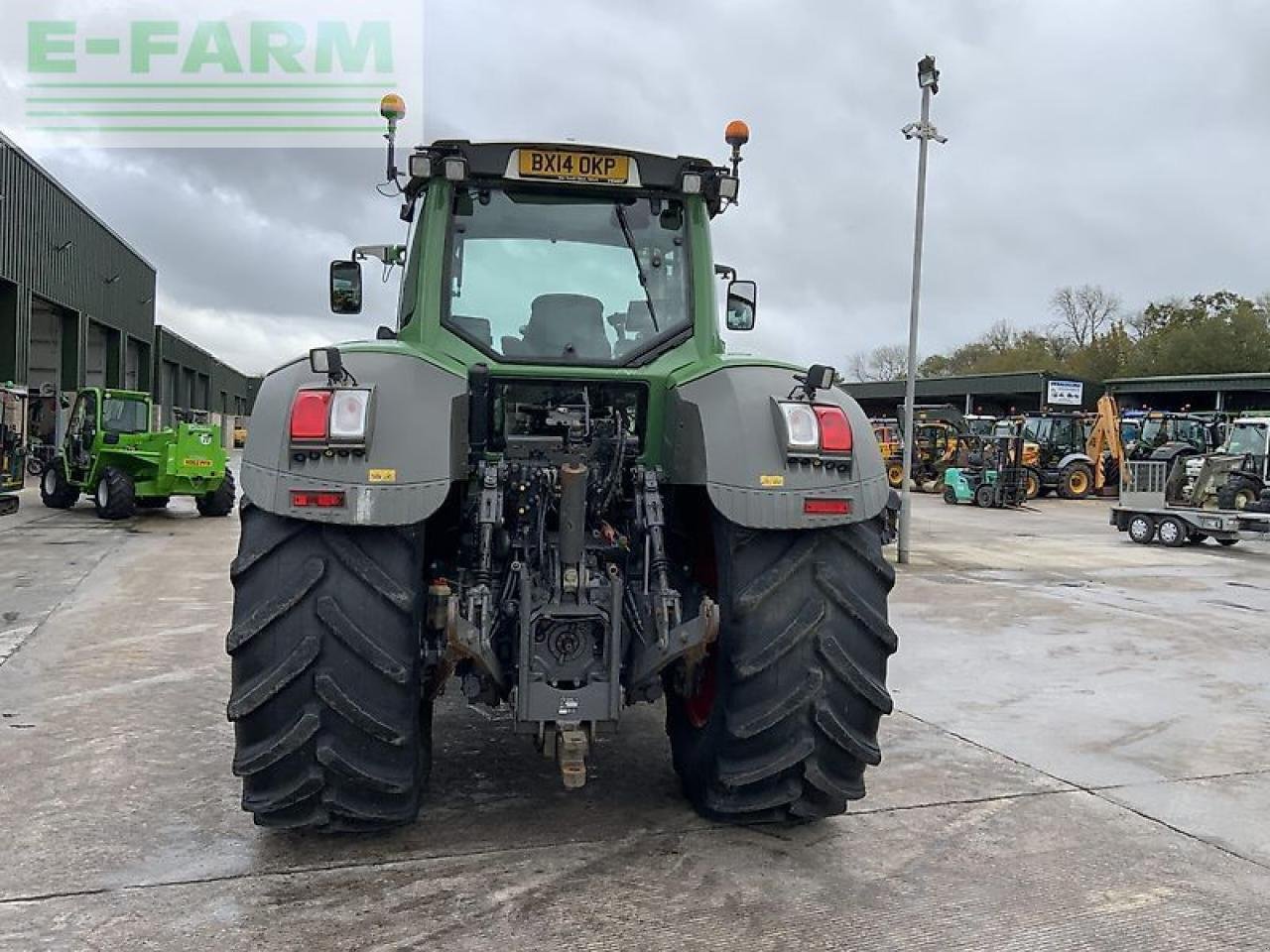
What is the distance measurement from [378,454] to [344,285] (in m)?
1.97

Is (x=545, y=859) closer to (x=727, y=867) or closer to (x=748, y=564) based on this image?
(x=727, y=867)

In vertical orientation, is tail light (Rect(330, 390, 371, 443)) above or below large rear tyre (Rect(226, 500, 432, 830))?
above

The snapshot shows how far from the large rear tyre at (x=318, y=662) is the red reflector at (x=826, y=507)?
1.34m

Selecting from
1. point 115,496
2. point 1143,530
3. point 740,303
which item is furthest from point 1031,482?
point 740,303

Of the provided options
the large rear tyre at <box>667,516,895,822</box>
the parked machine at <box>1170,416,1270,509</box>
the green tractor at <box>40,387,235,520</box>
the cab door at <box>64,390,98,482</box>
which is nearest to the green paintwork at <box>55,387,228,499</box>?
the green tractor at <box>40,387,235,520</box>

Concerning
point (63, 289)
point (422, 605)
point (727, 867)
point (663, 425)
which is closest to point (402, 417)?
point (422, 605)

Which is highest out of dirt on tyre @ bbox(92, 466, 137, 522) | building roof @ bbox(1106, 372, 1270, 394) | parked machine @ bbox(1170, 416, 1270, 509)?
building roof @ bbox(1106, 372, 1270, 394)

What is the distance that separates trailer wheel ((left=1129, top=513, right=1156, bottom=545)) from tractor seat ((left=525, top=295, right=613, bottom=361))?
16223 millimetres

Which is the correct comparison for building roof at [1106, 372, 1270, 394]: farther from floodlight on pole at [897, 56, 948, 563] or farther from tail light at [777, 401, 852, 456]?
tail light at [777, 401, 852, 456]

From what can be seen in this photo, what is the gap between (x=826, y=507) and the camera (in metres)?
3.64

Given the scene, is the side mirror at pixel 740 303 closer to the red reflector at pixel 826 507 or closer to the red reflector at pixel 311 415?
the red reflector at pixel 826 507

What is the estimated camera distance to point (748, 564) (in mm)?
3695

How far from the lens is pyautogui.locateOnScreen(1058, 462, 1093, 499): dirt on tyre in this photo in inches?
1174

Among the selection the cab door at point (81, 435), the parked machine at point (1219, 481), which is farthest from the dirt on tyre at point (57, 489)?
the parked machine at point (1219, 481)
